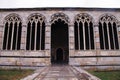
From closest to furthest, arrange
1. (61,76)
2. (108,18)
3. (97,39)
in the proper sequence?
(61,76), (97,39), (108,18)

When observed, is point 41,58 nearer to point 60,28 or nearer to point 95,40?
point 95,40

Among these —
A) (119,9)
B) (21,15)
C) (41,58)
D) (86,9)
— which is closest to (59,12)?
(86,9)

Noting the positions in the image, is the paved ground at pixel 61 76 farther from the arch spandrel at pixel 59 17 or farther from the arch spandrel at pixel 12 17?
the arch spandrel at pixel 12 17

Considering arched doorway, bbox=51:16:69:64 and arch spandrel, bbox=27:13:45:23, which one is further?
arched doorway, bbox=51:16:69:64

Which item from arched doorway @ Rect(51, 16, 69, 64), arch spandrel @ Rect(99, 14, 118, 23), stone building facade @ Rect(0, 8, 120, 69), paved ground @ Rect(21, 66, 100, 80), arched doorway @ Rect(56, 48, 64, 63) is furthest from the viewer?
arched doorway @ Rect(56, 48, 64, 63)

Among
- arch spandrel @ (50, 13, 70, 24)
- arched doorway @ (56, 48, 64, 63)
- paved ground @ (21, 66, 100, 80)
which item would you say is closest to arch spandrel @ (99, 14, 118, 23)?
arch spandrel @ (50, 13, 70, 24)

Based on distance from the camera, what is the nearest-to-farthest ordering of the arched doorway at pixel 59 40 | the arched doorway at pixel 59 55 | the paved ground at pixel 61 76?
1. the paved ground at pixel 61 76
2. the arched doorway at pixel 59 40
3. the arched doorway at pixel 59 55

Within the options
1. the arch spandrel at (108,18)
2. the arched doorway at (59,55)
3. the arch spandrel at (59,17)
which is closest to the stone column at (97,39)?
the arch spandrel at (108,18)

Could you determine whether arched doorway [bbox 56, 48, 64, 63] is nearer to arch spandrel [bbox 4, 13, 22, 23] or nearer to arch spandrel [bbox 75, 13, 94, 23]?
arch spandrel [bbox 75, 13, 94, 23]

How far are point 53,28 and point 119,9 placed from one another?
9.24 m

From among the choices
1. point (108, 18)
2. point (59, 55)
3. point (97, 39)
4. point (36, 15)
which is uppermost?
point (36, 15)

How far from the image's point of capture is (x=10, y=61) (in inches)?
716

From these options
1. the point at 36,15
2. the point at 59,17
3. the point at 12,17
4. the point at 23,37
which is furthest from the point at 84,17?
the point at 12,17

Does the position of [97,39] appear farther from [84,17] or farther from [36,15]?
[36,15]
